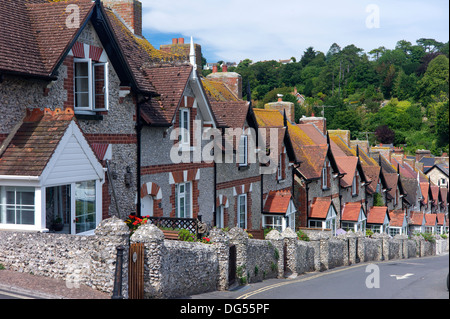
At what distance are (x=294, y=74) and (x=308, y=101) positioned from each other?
17.2 m

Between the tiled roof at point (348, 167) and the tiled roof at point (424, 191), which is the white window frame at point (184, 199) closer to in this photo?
the tiled roof at point (348, 167)

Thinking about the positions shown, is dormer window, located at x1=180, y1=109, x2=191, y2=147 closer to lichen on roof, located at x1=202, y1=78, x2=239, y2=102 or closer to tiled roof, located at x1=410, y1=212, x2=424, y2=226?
lichen on roof, located at x1=202, y1=78, x2=239, y2=102

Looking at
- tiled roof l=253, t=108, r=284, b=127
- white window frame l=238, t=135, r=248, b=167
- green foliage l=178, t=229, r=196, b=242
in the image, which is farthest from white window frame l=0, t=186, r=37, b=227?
tiled roof l=253, t=108, r=284, b=127

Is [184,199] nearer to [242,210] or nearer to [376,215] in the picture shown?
[242,210]

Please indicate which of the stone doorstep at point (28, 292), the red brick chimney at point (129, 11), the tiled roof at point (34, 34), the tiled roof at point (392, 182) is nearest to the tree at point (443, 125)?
the stone doorstep at point (28, 292)

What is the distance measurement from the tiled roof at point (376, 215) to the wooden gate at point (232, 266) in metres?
26.7

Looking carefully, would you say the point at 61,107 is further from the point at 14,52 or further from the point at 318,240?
the point at 318,240

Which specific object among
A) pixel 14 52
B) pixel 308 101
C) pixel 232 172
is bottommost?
pixel 232 172

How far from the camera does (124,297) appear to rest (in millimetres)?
10086

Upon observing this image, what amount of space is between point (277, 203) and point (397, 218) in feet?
74.0

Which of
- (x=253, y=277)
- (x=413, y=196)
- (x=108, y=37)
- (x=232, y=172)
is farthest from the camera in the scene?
(x=413, y=196)

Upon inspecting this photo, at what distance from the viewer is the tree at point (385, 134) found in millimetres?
82125

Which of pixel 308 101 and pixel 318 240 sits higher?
pixel 308 101

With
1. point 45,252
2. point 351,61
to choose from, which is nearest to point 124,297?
point 45,252
